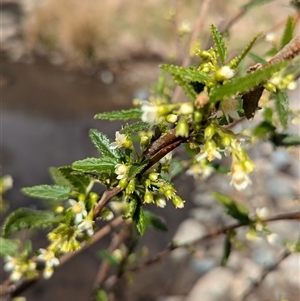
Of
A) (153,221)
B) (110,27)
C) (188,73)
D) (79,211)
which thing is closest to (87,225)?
(79,211)

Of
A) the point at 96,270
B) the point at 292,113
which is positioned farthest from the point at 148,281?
the point at 292,113

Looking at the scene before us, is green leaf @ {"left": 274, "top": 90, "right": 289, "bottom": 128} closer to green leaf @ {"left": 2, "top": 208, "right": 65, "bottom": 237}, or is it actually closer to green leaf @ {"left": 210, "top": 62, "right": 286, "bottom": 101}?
green leaf @ {"left": 210, "top": 62, "right": 286, "bottom": 101}

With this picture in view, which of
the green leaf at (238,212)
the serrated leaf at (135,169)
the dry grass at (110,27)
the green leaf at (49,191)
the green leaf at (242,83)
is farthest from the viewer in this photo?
the dry grass at (110,27)

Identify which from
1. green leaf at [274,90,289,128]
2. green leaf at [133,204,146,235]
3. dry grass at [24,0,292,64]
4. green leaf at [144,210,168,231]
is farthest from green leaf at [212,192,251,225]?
dry grass at [24,0,292,64]

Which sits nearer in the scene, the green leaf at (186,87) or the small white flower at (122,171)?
the green leaf at (186,87)

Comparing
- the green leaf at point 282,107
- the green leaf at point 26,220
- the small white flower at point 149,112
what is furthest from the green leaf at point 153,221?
the small white flower at point 149,112

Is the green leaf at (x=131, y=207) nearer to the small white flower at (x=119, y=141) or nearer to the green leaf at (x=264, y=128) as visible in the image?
the small white flower at (x=119, y=141)

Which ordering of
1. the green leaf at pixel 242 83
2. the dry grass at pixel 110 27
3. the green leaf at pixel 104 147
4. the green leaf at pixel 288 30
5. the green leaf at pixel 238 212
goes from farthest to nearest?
1. the dry grass at pixel 110 27
2. the green leaf at pixel 238 212
3. the green leaf at pixel 288 30
4. the green leaf at pixel 104 147
5. the green leaf at pixel 242 83

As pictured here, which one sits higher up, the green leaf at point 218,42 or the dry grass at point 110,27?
the dry grass at point 110,27
